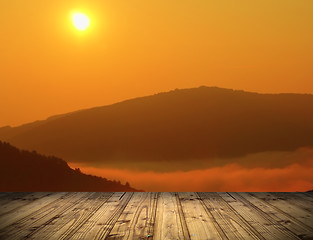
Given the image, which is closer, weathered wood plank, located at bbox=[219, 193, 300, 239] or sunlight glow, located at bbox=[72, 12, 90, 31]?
weathered wood plank, located at bbox=[219, 193, 300, 239]

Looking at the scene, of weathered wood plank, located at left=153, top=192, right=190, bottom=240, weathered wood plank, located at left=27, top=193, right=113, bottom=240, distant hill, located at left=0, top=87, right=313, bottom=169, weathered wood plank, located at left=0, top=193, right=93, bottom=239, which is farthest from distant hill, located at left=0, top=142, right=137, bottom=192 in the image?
weathered wood plank, located at left=153, top=192, right=190, bottom=240

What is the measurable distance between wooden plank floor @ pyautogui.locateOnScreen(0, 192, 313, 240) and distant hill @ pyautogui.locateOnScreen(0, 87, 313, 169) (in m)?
2.30

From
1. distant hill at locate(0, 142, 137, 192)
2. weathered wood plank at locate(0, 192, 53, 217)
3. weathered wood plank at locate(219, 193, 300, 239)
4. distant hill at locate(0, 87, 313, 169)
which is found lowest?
weathered wood plank at locate(219, 193, 300, 239)

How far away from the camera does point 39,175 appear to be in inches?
246

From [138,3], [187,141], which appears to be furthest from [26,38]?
[187,141]

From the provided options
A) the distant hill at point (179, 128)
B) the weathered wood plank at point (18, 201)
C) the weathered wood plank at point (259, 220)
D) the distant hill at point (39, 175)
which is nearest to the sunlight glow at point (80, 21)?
the distant hill at point (179, 128)

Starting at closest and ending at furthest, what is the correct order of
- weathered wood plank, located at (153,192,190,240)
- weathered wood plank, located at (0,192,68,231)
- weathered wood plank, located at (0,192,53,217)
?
weathered wood plank, located at (153,192,190,240)
weathered wood plank, located at (0,192,68,231)
weathered wood plank, located at (0,192,53,217)

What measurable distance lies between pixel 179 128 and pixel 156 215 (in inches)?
163

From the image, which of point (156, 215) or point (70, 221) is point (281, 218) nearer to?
point (156, 215)

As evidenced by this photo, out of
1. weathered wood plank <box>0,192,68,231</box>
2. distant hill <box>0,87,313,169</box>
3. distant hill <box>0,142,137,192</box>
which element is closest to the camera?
weathered wood plank <box>0,192,68,231</box>

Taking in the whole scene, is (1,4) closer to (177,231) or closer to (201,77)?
(201,77)

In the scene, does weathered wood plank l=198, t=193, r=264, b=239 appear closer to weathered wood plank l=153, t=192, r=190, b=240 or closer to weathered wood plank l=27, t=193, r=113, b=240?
weathered wood plank l=153, t=192, r=190, b=240

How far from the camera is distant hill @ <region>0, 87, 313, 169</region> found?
19.2 feet

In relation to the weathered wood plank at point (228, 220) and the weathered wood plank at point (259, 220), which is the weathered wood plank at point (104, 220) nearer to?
the weathered wood plank at point (228, 220)
